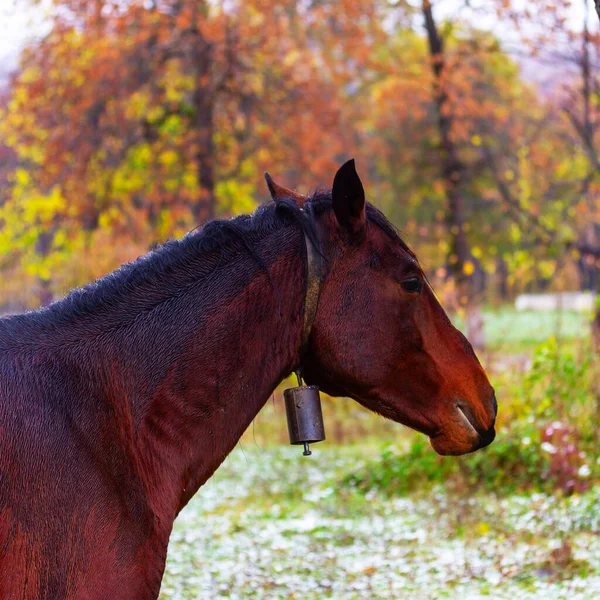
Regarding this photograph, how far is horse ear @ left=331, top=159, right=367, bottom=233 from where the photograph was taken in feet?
8.17

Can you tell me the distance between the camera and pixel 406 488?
27.1 feet

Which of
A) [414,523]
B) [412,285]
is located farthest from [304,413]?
[414,523]

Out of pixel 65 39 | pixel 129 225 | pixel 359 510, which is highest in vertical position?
pixel 65 39

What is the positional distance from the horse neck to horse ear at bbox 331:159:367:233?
0.46ft

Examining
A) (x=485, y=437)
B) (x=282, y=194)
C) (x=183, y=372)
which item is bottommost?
(x=485, y=437)

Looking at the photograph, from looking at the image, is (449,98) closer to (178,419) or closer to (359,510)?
(359,510)

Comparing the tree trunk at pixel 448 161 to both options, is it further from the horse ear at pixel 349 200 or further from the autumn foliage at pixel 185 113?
the horse ear at pixel 349 200

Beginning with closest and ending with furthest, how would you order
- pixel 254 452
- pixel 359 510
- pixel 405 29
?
pixel 359 510
pixel 254 452
pixel 405 29

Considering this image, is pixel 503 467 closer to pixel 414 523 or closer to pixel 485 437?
pixel 414 523

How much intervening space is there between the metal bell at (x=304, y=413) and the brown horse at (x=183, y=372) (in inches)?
2.3

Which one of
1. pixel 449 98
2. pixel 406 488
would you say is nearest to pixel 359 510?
pixel 406 488

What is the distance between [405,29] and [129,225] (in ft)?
22.3

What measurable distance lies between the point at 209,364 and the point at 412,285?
659mm

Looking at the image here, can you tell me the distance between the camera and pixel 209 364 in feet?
8.18
